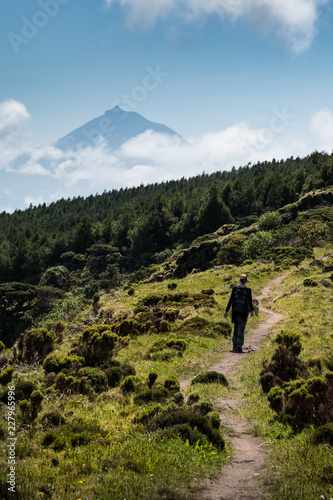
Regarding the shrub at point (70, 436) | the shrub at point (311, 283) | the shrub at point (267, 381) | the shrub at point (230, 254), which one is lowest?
the shrub at point (70, 436)

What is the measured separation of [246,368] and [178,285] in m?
26.8

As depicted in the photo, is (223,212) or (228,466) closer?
(228,466)

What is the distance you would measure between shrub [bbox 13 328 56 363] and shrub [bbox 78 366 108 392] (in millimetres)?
4542

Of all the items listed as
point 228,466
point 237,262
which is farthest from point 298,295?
point 237,262

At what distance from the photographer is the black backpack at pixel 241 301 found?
1471 centimetres

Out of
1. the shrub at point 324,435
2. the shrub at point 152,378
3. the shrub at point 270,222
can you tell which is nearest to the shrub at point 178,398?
the shrub at point 152,378

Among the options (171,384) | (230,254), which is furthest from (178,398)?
(230,254)

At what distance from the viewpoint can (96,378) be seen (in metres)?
12.1

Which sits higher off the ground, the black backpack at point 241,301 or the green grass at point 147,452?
the black backpack at point 241,301

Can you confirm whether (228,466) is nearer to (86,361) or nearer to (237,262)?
(86,361)

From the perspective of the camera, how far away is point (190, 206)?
122 m

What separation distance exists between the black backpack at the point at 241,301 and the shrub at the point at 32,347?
8.50 m

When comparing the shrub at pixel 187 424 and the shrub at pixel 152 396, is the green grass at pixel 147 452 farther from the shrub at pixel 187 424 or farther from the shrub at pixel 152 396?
the shrub at pixel 152 396

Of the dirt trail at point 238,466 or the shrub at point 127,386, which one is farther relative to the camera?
the shrub at point 127,386
